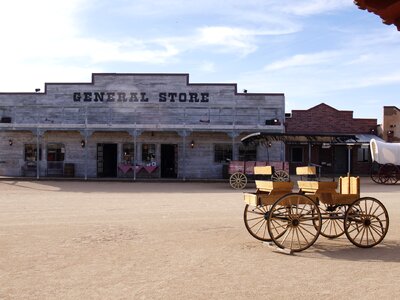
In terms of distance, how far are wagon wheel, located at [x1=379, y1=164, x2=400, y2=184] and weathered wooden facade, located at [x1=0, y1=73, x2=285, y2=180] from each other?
538 centimetres

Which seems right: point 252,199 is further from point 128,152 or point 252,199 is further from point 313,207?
point 128,152

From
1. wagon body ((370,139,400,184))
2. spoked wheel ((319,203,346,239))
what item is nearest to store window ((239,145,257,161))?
wagon body ((370,139,400,184))

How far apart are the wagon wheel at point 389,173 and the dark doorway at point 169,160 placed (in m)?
11.2

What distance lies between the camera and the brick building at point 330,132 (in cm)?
3578

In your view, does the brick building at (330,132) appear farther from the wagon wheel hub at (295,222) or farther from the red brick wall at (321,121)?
the wagon wheel hub at (295,222)

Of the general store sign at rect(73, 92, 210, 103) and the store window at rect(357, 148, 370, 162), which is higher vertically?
the general store sign at rect(73, 92, 210, 103)

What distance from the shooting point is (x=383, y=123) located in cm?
3959

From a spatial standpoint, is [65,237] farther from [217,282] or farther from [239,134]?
[239,134]

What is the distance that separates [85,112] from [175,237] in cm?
2063

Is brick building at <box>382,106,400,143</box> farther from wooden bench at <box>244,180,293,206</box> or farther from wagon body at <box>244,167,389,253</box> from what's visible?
wooden bench at <box>244,180,293,206</box>

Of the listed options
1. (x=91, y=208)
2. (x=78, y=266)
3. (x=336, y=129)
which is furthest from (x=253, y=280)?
(x=336, y=129)

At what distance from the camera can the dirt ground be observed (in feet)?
18.8

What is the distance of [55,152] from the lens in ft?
96.5

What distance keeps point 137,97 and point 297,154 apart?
1267 cm
